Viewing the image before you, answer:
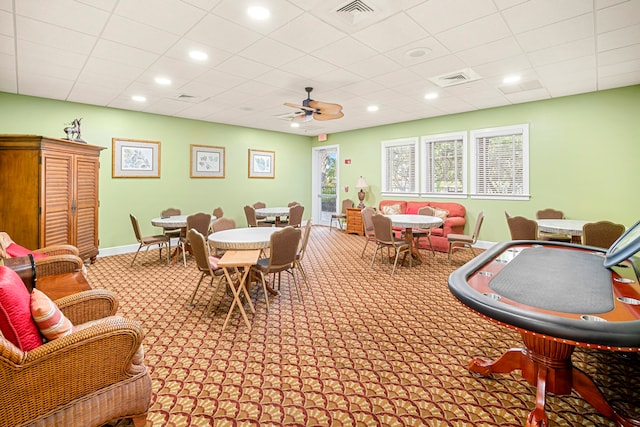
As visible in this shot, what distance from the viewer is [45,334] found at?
153 centimetres

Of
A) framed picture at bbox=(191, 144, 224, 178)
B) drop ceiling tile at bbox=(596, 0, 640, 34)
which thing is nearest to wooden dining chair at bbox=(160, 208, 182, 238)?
framed picture at bbox=(191, 144, 224, 178)

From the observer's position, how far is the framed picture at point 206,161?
7.64 m

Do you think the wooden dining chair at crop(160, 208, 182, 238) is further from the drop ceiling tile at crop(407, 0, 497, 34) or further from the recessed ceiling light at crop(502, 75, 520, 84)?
the recessed ceiling light at crop(502, 75, 520, 84)

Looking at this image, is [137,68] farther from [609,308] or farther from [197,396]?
[609,308]

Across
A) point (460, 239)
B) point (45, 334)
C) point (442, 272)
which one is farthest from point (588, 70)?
point (45, 334)

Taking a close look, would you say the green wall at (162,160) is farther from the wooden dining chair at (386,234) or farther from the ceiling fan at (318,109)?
the wooden dining chair at (386,234)

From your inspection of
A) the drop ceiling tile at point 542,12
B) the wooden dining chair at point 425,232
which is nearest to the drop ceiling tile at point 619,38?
the drop ceiling tile at point 542,12

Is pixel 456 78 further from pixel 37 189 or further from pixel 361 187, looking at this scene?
pixel 37 189

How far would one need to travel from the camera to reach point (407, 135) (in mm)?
8031

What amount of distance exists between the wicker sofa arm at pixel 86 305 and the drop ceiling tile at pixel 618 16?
15.5 ft

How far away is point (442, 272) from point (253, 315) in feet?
10.1

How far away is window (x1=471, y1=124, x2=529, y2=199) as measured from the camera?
6.23 metres

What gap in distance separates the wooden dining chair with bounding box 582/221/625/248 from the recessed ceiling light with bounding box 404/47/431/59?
2.80 m

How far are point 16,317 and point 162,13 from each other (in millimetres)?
2754
